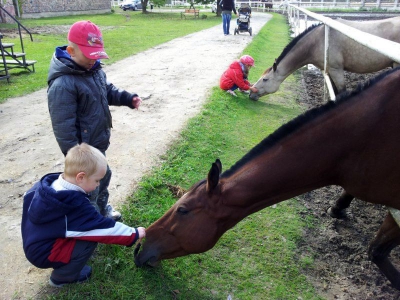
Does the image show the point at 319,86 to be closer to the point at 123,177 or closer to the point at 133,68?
the point at 133,68

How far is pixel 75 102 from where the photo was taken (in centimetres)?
260

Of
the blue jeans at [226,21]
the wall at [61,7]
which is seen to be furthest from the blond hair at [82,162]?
the wall at [61,7]

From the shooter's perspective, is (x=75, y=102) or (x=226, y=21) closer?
(x=75, y=102)

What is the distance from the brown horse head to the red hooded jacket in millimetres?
5026

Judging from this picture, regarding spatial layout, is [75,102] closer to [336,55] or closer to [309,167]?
[309,167]

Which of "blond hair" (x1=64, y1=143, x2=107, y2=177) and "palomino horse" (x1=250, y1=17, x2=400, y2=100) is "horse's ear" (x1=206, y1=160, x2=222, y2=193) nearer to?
"blond hair" (x1=64, y1=143, x2=107, y2=177)

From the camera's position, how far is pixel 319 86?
8695 mm

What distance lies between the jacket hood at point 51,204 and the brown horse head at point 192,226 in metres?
0.67

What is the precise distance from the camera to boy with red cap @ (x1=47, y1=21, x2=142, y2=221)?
2.50 metres

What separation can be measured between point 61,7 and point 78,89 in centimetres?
3000

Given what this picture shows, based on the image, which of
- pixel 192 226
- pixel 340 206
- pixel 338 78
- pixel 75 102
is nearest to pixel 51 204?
pixel 75 102

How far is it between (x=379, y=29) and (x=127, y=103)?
572cm

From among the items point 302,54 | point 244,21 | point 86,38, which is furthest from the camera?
point 244,21

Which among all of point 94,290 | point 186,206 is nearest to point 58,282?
point 94,290
